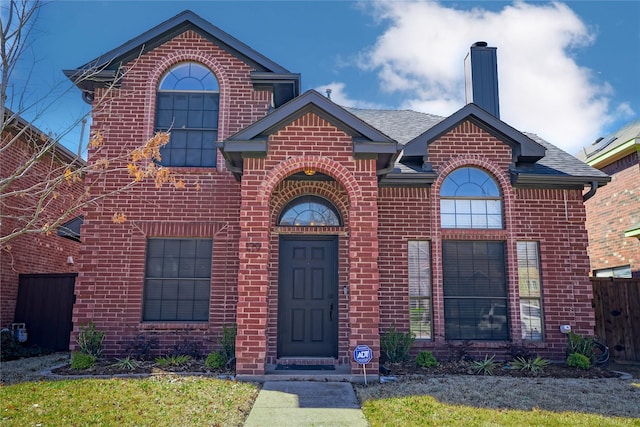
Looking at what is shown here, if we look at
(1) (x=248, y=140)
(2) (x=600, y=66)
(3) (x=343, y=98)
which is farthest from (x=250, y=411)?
(2) (x=600, y=66)

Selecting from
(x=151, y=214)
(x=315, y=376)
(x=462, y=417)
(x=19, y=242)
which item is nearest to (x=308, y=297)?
(x=315, y=376)

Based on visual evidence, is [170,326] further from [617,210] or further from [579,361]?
[617,210]

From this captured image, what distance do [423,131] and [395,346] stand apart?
204 inches

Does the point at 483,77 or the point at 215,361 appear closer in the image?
the point at 215,361

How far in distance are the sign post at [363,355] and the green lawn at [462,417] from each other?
3.61 ft

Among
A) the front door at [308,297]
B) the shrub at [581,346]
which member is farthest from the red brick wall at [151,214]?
the shrub at [581,346]

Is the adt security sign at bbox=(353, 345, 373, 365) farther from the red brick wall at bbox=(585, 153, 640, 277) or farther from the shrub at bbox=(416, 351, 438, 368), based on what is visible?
the red brick wall at bbox=(585, 153, 640, 277)

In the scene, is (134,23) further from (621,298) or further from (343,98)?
(621,298)

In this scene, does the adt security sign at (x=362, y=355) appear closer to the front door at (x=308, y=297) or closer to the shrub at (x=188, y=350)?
the front door at (x=308, y=297)

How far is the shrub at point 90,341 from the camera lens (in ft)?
28.0

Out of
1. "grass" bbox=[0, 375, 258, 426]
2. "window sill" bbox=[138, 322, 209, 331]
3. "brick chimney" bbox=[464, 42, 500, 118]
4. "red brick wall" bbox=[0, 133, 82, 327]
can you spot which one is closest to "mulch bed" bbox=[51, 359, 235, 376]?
"grass" bbox=[0, 375, 258, 426]

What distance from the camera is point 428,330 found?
30.0 ft

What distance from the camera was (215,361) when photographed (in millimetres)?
8008

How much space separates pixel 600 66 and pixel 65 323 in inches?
597
